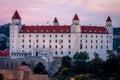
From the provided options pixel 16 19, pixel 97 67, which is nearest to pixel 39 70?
pixel 97 67

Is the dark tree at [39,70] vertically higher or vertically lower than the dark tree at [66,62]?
lower

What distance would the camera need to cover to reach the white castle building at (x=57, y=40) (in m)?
82.6

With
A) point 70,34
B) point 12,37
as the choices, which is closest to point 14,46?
point 12,37

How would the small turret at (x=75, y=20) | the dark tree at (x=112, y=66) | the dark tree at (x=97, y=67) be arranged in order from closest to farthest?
the dark tree at (x=112, y=66)
the dark tree at (x=97, y=67)
the small turret at (x=75, y=20)

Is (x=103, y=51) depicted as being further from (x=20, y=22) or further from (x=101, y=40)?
(x=20, y=22)

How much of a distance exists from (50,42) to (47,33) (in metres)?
1.33

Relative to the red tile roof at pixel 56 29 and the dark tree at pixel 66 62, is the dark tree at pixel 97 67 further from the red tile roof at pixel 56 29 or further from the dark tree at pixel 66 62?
the red tile roof at pixel 56 29

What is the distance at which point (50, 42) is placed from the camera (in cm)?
8312

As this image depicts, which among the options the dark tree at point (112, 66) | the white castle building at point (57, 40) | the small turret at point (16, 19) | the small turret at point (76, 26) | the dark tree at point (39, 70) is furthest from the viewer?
the small turret at point (16, 19)

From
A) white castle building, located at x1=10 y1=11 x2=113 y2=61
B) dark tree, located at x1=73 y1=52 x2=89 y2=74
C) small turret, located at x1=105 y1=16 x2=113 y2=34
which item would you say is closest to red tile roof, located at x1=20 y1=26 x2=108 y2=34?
white castle building, located at x1=10 y1=11 x2=113 y2=61

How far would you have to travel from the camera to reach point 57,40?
83.1 m

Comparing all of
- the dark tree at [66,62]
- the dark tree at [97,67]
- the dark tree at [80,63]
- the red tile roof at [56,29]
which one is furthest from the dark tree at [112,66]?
the red tile roof at [56,29]

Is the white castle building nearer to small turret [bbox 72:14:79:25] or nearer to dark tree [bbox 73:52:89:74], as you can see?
small turret [bbox 72:14:79:25]

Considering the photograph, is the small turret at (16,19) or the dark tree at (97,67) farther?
the small turret at (16,19)
